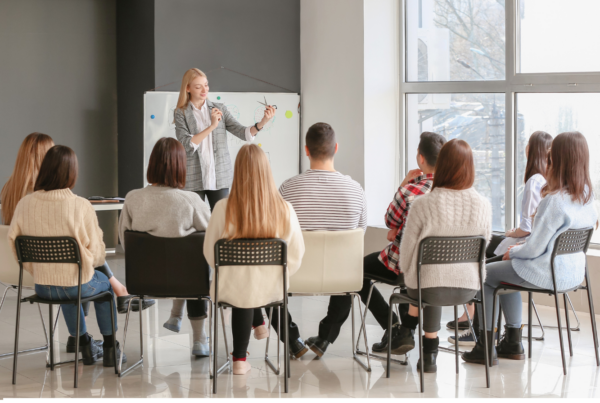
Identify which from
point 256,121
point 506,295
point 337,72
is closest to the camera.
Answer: point 506,295

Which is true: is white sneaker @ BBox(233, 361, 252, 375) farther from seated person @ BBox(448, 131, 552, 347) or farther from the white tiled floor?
seated person @ BBox(448, 131, 552, 347)

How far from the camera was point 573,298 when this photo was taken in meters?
4.93

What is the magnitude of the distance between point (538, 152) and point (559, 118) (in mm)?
1530

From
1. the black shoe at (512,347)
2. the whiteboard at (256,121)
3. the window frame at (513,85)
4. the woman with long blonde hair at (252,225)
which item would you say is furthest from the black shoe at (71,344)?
the window frame at (513,85)

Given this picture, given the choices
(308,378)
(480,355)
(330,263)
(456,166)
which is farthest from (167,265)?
(480,355)

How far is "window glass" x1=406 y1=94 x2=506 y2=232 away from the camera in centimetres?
588

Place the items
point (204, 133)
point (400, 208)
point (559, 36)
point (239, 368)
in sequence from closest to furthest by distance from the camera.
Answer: point (239, 368) → point (400, 208) → point (204, 133) → point (559, 36)

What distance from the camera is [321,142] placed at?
11.5 ft

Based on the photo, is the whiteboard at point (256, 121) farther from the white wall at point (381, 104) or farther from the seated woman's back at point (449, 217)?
the seated woman's back at point (449, 217)

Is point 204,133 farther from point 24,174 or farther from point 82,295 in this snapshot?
point 82,295

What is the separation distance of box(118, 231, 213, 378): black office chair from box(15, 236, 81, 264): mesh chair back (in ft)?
0.89

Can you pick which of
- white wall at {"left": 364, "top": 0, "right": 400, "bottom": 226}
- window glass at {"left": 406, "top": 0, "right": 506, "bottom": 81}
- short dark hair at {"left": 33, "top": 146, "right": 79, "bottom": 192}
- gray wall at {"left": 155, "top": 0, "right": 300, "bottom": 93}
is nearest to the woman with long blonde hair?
short dark hair at {"left": 33, "top": 146, "right": 79, "bottom": 192}

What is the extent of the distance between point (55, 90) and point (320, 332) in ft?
14.4

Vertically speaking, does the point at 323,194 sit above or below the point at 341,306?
above
